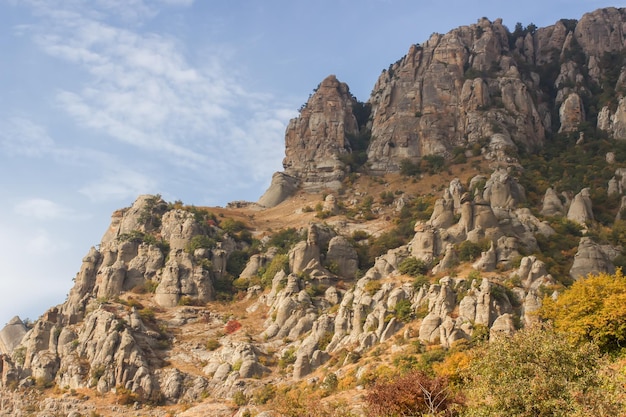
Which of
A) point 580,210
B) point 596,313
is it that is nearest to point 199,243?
point 580,210

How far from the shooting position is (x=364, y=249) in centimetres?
7575

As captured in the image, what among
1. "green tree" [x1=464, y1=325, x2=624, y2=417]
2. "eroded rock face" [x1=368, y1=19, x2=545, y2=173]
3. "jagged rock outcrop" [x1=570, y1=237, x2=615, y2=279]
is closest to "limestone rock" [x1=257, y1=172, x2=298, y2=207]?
"eroded rock face" [x1=368, y1=19, x2=545, y2=173]

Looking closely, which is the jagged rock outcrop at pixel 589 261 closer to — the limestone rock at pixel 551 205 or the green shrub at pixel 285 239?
the limestone rock at pixel 551 205

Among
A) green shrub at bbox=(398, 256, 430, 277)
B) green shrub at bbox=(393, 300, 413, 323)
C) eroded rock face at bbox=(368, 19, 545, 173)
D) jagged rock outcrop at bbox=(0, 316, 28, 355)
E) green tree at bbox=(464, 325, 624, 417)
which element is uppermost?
eroded rock face at bbox=(368, 19, 545, 173)

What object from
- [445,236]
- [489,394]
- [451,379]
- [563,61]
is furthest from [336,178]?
[489,394]

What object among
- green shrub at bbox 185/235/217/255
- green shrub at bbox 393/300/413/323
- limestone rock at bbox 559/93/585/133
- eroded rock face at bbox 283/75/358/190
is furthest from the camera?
limestone rock at bbox 559/93/585/133

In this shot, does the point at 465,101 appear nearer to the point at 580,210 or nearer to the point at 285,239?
the point at 580,210

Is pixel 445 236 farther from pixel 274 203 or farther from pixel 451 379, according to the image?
pixel 274 203

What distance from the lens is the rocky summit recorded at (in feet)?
179

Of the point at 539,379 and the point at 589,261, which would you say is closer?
the point at 539,379

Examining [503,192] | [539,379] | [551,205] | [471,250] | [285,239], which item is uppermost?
[285,239]

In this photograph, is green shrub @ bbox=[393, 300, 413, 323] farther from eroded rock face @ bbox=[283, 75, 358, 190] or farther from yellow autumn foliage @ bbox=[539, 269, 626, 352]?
eroded rock face @ bbox=[283, 75, 358, 190]

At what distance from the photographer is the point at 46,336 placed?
6525cm

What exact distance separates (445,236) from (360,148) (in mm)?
42431
